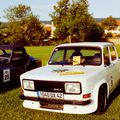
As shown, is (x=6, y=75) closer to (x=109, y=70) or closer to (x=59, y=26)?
(x=109, y=70)

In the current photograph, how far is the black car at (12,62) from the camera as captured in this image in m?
9.21

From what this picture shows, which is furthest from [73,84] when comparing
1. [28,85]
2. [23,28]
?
[23,28]

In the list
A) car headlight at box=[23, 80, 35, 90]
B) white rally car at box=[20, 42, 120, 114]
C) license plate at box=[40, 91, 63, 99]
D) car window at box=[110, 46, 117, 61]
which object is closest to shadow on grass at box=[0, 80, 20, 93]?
white rally car at box=[20, 42, 120, 114]

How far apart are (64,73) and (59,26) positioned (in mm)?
56180

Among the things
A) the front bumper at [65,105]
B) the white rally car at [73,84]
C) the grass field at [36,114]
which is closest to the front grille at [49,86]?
the white rally car at [73,84]

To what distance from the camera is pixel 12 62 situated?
31.5 ft

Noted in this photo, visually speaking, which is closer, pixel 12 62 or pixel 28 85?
pixel 28 85

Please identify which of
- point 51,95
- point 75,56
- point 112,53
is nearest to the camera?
point 51,95

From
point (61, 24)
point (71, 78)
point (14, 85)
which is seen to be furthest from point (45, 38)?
point (71, 78)

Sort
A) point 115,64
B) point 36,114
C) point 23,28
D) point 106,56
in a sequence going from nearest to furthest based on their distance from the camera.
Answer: point 36,114 < point 106,56 < point 115,64 < point 23,28

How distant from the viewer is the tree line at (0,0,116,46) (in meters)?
62.2

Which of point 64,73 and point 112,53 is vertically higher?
point 112,53

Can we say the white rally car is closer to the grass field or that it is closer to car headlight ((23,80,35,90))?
car headlight ((23,80,35,90))

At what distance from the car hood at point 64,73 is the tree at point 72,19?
177 feet
